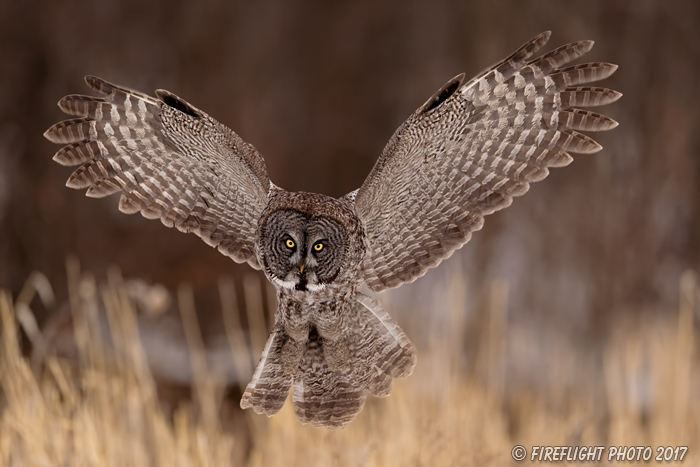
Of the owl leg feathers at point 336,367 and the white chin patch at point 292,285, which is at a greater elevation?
the white chin patch at point 292,285

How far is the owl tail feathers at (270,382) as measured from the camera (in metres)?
1.34

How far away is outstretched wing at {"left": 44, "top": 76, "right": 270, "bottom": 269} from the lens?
4.59 feet

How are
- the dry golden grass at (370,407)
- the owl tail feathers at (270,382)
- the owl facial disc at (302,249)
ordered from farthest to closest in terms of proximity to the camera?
the dry golden grass at (370,407) → the owl tail feathers at (270,382) → the owl facial disc at (302,249)

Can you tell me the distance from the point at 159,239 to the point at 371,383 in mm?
2560

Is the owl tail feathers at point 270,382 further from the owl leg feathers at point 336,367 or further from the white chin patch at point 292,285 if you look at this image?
the white chin patch at point 292,285

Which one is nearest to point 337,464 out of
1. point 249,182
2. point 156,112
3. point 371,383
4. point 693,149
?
point 371,383

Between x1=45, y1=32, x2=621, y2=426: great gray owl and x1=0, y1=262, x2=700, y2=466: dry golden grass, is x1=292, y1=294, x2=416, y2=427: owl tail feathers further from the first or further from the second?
x1=0, y1=262, x2=700, y2=466: dry golden grass

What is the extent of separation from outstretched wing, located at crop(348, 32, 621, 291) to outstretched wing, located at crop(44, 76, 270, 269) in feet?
0.99

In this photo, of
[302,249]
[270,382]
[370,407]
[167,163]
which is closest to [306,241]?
[302,249]

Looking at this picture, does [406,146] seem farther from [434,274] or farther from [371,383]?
[434,274]

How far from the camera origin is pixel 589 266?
159 inches

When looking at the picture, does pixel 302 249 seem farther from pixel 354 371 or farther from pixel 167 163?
pixel 167 163

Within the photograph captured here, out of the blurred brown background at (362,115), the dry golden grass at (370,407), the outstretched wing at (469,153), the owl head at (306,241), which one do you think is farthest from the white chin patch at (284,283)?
the blurred brown background at (362,115)

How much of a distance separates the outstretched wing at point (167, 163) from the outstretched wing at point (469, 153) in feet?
0.99
